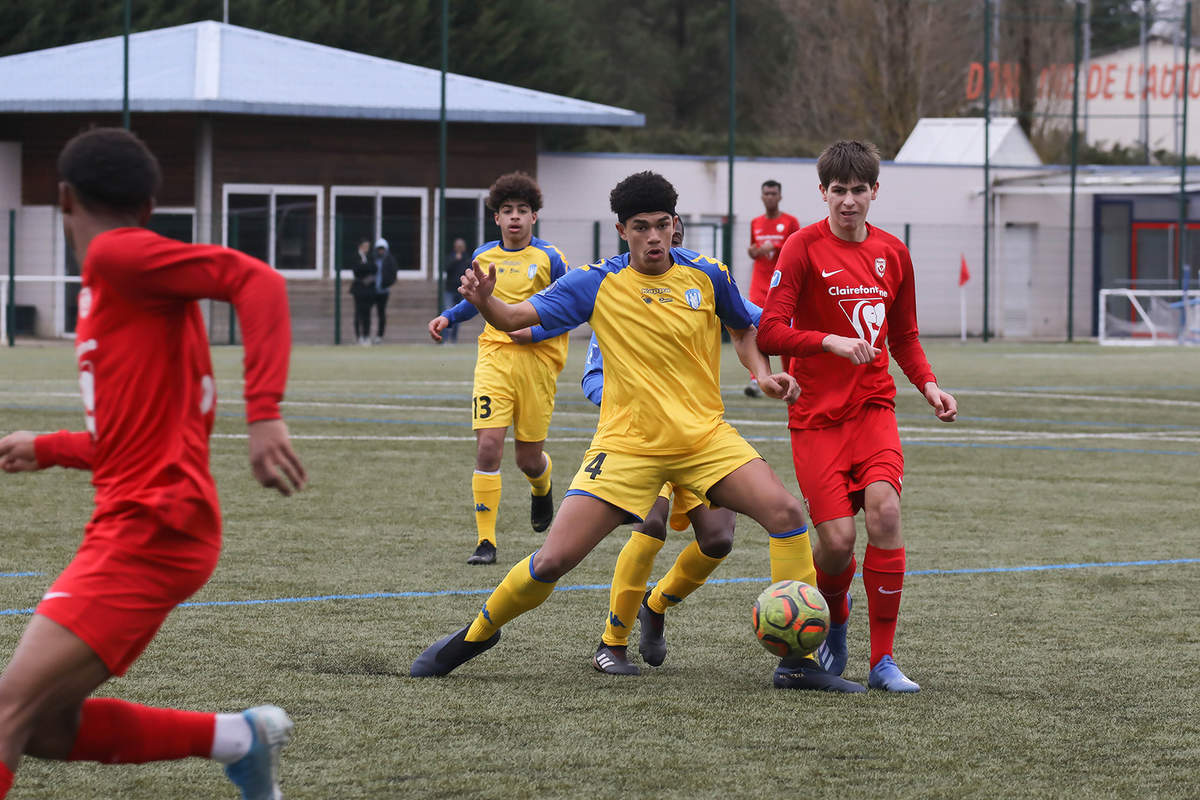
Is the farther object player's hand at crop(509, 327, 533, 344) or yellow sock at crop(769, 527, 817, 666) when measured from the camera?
player's hand at crop(509, 327, 533, 344)

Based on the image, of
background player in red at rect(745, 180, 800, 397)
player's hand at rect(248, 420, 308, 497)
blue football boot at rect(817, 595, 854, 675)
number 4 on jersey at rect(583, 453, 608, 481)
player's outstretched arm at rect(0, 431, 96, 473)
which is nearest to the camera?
player's hand at rect(248, 420, 308, 497)

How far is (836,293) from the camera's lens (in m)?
5.95

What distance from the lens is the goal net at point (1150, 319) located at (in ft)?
111

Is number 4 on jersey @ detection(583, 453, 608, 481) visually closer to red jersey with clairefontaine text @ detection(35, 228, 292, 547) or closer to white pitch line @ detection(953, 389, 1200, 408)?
red jersey with clairefontaine text @ detection(35, 228, 292, 547)

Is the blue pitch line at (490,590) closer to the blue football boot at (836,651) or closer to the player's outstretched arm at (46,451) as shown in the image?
the blue football boot at (836,651)

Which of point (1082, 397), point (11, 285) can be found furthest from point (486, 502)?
point (11, 285)

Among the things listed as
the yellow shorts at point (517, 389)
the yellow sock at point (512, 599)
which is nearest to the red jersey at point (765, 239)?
the yellow shorts at point (517, 389)

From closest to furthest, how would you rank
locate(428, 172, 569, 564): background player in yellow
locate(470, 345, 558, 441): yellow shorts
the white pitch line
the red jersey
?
locate(428, 172, 569, 564): background player in yellow
locate(470, 345, 558, 441): yellow shorts
the red jersey
the white pitch line

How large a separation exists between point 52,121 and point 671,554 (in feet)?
84.1

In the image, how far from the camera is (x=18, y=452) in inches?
152

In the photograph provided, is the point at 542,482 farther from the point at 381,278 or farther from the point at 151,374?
the point at 381,278

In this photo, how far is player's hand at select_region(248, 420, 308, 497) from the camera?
3.54 m

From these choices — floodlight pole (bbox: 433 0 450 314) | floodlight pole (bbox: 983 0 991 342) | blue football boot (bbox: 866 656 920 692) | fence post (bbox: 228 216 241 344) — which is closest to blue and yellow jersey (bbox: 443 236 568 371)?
blue football boot (bbox: 866 656 920 692)

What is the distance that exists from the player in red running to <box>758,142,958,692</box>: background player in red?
2465 mm
